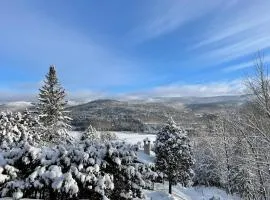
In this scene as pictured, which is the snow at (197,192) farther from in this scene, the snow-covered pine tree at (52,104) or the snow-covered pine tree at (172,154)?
the snow-covered pine tree at (52,104)

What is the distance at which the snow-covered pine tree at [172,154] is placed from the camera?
123ft

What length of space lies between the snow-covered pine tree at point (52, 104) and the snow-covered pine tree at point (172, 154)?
37.7 feet

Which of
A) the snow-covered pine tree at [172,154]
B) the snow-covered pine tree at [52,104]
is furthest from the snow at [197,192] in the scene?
the snow-covered pine tree at [52,104]

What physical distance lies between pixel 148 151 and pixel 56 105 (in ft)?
64.8

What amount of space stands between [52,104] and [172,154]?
16.2 metres

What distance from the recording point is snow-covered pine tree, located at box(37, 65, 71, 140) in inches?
Result: 1697

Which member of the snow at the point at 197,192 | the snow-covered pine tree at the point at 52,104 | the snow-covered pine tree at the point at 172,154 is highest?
the snow-covered pine tree at the point at 52,104

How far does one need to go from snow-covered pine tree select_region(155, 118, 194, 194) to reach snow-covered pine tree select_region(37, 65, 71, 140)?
11498mm

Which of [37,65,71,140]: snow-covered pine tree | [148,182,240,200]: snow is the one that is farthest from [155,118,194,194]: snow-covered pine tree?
[37,65,71,140]: snow-covered pine tree

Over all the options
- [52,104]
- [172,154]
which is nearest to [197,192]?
[172,154]

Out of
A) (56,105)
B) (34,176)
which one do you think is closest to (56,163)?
(34,176)

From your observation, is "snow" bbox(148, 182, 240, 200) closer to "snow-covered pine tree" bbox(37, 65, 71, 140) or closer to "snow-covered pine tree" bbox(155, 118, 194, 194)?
"snow-covered pine tree" bbox(155, 118, 194, 194)

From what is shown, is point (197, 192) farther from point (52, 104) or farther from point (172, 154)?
point (52, 104)

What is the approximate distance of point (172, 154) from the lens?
37.9m
